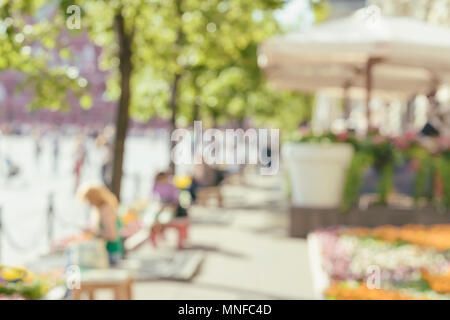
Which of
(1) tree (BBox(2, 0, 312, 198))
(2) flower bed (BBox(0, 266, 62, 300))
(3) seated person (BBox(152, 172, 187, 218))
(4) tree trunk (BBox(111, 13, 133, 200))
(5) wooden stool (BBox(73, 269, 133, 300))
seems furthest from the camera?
(3) seated person (BBox(152, 172, 187, 218))

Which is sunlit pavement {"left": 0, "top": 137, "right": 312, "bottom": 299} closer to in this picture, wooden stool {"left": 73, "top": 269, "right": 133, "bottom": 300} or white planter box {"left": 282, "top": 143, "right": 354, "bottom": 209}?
white planter box {"left": 282, "top": 143, "right": 354, "bottom": 209}

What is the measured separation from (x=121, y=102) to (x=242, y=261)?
3.10 m

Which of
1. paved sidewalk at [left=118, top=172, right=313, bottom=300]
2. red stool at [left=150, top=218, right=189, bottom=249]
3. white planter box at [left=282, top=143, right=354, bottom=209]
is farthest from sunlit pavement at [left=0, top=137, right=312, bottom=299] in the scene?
white planter box at [left=282, top=143, right=354, bottom=209]

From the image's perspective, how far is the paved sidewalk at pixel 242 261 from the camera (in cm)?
816

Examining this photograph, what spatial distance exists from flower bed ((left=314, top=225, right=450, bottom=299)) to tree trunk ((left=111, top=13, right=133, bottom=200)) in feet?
10.3

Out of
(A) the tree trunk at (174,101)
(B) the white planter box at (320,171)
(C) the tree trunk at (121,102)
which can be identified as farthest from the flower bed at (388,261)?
(A) the tree trunk at (174,101)

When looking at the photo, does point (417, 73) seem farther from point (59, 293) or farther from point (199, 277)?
point (59, 293)

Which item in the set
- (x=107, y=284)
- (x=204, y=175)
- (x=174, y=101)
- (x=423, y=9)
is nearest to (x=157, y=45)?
(x=174, y=101)

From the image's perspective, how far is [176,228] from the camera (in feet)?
37.9

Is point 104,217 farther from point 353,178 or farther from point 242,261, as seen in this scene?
point 353,178

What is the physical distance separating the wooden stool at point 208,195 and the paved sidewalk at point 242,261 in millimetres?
394

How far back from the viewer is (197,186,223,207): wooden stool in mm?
18500

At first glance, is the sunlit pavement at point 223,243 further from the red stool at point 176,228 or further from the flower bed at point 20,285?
the flower bed at point 20,285

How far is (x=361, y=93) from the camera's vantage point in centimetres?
Result: 2612
